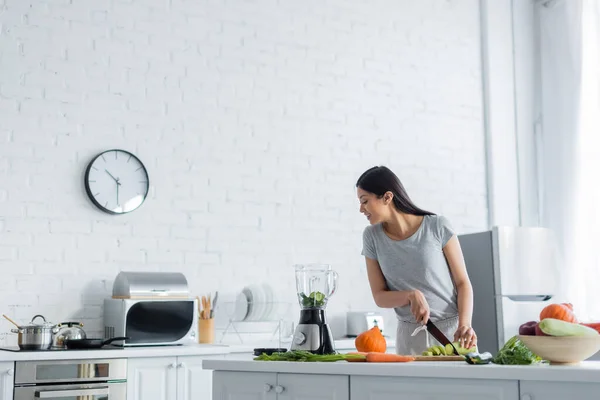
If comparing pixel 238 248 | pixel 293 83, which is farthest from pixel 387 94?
pixel 238 248

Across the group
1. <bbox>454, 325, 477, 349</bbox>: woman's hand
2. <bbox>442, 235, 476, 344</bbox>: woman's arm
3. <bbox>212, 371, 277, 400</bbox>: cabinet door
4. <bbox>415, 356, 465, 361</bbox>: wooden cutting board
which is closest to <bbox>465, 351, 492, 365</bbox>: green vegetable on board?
<bbox>415, 356, 465, 361</bbox>: wooden cutting board

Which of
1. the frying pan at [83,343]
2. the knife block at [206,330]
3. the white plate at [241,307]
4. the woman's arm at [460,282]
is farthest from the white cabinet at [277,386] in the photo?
the white plate at [241,307]

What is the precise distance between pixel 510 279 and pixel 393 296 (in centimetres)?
206

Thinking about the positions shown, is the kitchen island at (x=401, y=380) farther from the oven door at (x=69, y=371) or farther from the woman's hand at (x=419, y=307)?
the oven door at (x=69, y=371)

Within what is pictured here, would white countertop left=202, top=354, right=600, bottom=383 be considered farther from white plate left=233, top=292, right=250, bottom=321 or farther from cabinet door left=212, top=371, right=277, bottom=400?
white plate left=233, top=292, right=250, bottom=321

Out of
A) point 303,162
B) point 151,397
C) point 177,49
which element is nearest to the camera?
point 151,397

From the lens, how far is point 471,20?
5699 millimetres

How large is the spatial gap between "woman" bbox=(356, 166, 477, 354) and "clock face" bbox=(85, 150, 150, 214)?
1761 mm

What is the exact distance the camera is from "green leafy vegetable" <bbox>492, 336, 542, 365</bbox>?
197 cm

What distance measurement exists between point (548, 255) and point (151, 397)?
2.56m

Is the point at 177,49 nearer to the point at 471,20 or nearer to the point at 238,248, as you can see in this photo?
the point at 238,248

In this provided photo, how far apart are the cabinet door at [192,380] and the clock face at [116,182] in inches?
38.5

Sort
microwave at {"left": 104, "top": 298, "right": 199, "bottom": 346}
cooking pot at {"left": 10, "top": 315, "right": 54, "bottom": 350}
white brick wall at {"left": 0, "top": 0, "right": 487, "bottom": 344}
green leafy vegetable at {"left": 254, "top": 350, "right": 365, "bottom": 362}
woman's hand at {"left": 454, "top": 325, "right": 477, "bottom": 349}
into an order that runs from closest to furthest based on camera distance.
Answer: green leafy vegetable at {"left": 254, "top": 350, "right": 365, "bottom": 362}, woman's hand at {"left": 454, "top": 325, "right": 477, "bottom": 349}, cooking pot at {"left": 10, "top": 315, "right": 54, "bottom": 350}, microwave at {"left": 104, "top": 298, "right": 199, "bottom": 346}, white brick wall at {"left": 0, "top": 0, "right": 487, "bottom": 344}

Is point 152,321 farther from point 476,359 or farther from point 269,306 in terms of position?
point 476,359
